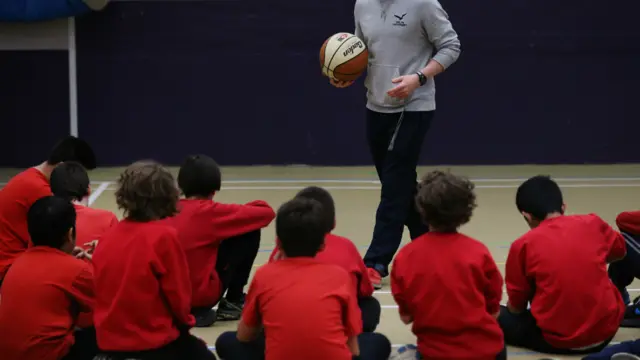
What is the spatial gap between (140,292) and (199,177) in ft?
3.27

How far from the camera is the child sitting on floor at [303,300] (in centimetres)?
345

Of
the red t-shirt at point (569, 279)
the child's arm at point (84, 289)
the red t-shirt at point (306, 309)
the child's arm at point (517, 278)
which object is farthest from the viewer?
the child's arm at point (517, 278)

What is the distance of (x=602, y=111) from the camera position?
9961 mm

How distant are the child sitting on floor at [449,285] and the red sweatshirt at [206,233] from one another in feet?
3.44

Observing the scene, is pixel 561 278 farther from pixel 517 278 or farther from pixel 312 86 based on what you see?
pixel 312 86

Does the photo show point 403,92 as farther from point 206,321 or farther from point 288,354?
point 288,354

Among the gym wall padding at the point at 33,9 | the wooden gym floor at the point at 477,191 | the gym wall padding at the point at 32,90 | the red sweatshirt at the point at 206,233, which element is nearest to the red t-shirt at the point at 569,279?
the wooden gym floor at the point at 477,191

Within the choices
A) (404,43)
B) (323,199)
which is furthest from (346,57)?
(323,199)

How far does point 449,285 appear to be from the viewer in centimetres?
380

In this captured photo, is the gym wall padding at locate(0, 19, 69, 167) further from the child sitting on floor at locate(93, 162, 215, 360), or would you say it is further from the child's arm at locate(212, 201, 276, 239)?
the child sitting on floor at locate(93, 162, 215, 360)

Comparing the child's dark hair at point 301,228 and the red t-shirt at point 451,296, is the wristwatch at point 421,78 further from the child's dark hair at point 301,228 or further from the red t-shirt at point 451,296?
the child's dark hair at point 301,228

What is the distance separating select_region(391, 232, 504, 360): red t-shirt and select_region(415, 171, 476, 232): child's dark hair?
8 cm

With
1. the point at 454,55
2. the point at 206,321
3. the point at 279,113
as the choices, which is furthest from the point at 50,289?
the point at 279,113

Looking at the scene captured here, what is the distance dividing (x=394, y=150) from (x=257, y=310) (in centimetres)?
222
